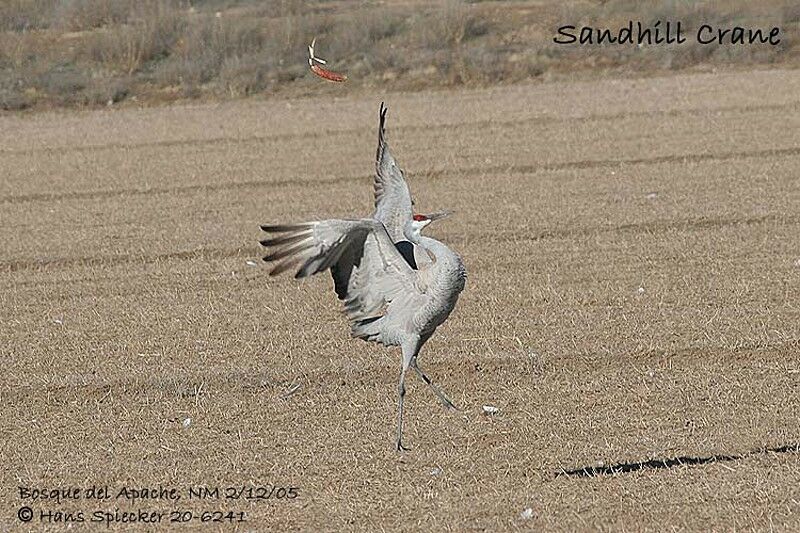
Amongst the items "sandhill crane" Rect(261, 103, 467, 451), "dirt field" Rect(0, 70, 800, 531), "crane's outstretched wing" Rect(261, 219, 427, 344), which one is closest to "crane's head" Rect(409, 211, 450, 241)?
"sandhill crane" Rect(261, 103, 467, 451)

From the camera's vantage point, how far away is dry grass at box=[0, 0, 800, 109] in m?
29.7

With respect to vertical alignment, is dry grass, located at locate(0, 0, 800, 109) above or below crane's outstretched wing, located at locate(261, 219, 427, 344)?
below

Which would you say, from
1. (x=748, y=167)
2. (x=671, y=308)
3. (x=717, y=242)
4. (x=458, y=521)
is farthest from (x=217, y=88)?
(x=458, y=521)

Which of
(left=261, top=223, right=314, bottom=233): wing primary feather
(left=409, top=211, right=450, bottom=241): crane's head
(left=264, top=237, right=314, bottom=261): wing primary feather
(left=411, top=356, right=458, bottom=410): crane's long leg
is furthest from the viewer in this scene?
(left=411, top=356, right=458, bottom=410): crane's long leg

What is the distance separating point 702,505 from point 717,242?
690 cm

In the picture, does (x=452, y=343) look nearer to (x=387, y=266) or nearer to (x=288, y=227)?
(x=387, y=266)

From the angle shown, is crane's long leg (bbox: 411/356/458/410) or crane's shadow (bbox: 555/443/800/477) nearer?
crane's shadow (bbox: 555/443/800/477)

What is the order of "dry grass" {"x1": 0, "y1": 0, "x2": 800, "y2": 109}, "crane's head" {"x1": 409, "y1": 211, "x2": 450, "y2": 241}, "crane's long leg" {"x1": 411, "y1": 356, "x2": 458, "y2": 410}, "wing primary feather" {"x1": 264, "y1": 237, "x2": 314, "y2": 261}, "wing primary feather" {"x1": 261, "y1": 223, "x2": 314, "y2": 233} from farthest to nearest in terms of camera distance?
"dry grass" {"x1": 0, "y1": 0, "x2": 800, "y2": 109}
"crane's long leg" {"x1": 411, "y1": 356, "x2": 458, "y2": 410}
"crane's head" {"x1": 409, "y1": 211, "x2": 450, "y2": 241}
"wing primary feather" {"x1": 264, "y1": 237, "x2": 314, "y2": 261}
"wing primary feather" {"x1": 261, "y1": 223, "x2": 314, "y2": 233}

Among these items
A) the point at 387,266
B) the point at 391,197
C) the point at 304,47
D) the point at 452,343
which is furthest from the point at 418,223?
the point at 304,47

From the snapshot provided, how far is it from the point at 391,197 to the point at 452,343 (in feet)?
6.56

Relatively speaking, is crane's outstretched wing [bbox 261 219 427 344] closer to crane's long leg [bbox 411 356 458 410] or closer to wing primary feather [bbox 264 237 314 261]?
wing primary feather [bbox 264 237 314 261]

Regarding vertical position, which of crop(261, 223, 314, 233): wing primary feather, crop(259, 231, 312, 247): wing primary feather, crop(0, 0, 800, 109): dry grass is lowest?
crop(0, 0, 800, 109): dry grass

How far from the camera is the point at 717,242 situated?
1341 cm

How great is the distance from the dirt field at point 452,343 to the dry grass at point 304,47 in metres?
8.95
